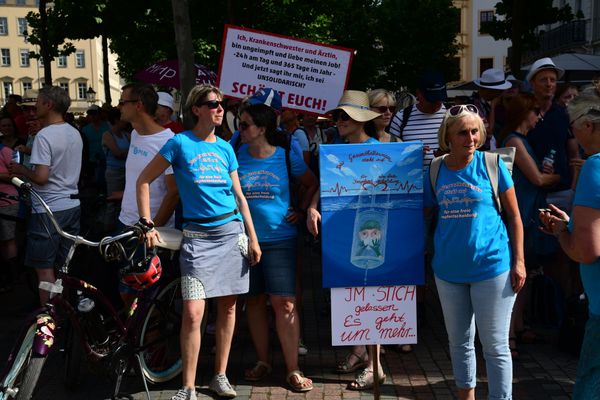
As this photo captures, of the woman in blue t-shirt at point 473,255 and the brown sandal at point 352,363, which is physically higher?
the woman in blue t-shirt at point 473,255

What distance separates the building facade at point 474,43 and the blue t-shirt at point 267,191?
72391mm

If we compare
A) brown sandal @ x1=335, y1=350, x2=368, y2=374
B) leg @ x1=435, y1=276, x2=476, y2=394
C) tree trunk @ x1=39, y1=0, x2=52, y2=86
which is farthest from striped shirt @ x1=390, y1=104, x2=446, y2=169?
tree trunk @ x1=39, y1=0, x2=52, y2=86

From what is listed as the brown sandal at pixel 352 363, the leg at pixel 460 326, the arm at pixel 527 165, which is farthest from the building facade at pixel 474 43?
the leg at pixel 460 326

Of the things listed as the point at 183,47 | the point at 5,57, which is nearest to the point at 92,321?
the point at 183,47

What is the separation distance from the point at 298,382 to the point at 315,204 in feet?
3.80

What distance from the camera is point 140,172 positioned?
576cm

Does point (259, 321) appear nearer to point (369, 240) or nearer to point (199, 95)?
point (369, 240)

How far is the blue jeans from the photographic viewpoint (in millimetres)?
4613

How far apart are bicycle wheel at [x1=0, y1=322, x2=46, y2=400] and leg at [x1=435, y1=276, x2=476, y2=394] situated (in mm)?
2183

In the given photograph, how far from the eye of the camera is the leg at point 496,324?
461cm

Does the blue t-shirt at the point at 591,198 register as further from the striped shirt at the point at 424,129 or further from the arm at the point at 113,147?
the arm at the point at 113,147

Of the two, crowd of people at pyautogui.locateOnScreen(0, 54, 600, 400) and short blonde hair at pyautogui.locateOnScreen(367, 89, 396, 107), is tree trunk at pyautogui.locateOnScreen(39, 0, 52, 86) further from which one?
short blonde hair at pyautogui.locateOnScreen(367, 89, 396, 107)

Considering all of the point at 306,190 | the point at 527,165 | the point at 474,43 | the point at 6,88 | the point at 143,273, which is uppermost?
the point at 474,43

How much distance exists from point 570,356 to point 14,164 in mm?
4296
